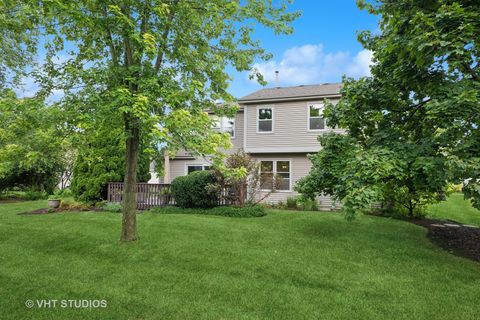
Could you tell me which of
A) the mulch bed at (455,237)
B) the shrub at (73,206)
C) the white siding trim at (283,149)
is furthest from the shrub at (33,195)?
the mulch bed at (455,237)

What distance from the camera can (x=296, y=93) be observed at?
1527 centimetres

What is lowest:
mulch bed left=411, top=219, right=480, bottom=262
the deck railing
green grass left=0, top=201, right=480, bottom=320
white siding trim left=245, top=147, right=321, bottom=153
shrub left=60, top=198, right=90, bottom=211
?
green grass left=0, top=201, right=480, bottom=320

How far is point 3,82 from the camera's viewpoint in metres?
11.2

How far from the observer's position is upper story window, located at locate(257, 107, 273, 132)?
15.4 m

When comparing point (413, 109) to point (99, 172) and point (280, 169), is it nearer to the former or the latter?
point (280, 169)

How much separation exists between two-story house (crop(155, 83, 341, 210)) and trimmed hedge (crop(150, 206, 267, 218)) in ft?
9.21

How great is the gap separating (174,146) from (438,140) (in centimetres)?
478

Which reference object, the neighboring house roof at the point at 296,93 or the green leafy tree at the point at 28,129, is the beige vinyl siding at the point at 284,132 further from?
the green leafy tree at the point at 28,129

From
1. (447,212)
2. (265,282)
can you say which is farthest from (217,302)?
(447,212)

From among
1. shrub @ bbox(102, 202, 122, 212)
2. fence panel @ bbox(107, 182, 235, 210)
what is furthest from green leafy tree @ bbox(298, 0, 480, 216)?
shrub @ bbox(102, 202, 122, 212)

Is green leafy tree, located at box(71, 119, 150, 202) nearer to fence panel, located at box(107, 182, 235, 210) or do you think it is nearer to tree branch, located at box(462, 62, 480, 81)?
fence panel, located at box(107, 182, 235, 210)

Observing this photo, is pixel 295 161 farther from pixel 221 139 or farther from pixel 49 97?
pixel 49 97

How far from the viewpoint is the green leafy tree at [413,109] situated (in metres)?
4.67

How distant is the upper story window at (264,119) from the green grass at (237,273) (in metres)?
7.66
